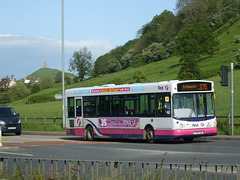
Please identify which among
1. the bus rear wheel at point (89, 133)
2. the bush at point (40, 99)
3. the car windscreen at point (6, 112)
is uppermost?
the bush at point (40, 99)

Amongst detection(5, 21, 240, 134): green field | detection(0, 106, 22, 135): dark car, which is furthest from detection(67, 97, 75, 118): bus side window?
detection(5, 21, 240, 134): green field

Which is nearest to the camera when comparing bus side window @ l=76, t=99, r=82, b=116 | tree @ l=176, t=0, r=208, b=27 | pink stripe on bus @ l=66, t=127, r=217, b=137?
pink stripe on bus @ l=66, t=127, r=217, b=137

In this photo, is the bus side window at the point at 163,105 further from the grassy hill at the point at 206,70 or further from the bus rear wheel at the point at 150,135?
the grassy hill at the point at 206,70

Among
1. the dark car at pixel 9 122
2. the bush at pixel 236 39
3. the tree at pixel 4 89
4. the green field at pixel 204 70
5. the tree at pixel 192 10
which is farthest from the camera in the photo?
the tree at pixel 192 10

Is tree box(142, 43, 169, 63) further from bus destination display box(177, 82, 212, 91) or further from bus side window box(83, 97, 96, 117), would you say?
bus destination display box(177, 82, 212, 91)

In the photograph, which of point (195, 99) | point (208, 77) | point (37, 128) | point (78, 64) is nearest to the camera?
point (195, 99)

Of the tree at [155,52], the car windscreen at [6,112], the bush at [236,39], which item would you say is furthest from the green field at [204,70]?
the car windscreen at [6,112]

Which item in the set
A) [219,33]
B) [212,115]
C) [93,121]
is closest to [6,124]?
[93,121]

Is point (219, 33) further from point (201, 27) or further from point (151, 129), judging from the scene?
point (151, 129)

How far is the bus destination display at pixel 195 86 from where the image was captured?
2262 centimetres

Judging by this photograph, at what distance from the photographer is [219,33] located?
151 m

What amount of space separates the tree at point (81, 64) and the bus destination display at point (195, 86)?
158 meters

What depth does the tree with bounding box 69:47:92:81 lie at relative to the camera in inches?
7156

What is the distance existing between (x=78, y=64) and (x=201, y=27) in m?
71.6
